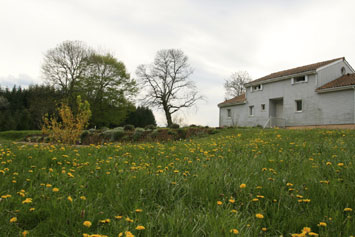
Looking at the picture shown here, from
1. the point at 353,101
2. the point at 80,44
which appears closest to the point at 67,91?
the point at 80,44

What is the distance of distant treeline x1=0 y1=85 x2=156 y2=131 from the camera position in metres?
28.0

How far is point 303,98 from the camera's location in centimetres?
2066

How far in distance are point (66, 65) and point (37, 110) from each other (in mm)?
6393

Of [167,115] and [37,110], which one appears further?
[167,115]

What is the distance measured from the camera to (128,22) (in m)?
8.96

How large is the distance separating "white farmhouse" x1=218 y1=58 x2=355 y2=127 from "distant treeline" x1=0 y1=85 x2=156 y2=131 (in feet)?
53.3

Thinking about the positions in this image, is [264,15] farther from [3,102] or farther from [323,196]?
[3,102]

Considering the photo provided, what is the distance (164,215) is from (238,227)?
0.62m

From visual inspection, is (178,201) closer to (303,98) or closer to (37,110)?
(303,98)

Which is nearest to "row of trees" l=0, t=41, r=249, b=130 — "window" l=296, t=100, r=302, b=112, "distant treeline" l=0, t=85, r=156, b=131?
"distant treeline" l=0, t=85, r=156, b=131

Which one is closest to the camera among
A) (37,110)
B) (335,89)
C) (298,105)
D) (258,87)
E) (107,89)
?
(335,89)

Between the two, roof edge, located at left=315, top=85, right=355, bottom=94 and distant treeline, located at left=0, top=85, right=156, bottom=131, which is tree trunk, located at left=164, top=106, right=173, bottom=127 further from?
roof edge, located at left=315, top=85, right=355, bottom=94

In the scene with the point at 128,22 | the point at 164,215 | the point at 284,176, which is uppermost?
the point at 128,22

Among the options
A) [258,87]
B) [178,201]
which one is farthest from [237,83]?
[178,201]
